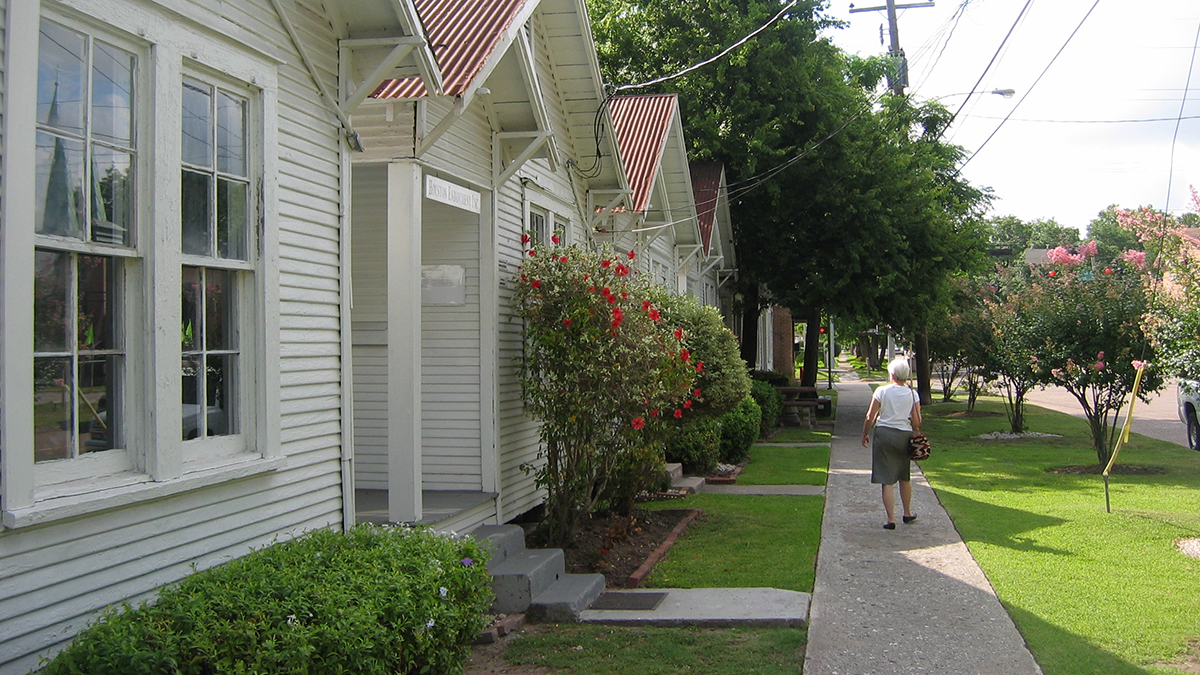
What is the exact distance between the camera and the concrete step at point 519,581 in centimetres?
729

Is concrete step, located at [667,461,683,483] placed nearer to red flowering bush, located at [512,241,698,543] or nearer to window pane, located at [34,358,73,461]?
red flowering bush, located at [512,241,698,543]

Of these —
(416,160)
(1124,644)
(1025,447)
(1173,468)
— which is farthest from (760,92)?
(1124,644)

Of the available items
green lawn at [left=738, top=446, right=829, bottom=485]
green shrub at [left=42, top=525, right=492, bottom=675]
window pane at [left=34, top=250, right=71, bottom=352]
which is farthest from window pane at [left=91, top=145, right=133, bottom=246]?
green lawn at [left=738, top=446, right=829, bottom=485]

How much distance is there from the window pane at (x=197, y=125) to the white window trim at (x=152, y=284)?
126 mm

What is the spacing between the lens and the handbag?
1022cm

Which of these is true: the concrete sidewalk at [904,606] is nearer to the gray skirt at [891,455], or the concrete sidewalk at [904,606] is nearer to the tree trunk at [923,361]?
the gray skirt at [891,455]

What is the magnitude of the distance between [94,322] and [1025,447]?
61.3 feet

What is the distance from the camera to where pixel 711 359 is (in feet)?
43.1

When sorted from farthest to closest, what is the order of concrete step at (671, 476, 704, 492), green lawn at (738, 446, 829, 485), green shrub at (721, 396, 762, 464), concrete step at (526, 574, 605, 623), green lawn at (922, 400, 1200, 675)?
1. green shrub at (721, 396, 762, 464)
2. green lawn at (738, 446, 829, 485)
3. concrete step at (671, 476, 704, 492)
4. concrete step at (526, 574, 605, 623)
5. green lawn at (922, 400, 1200, 675)

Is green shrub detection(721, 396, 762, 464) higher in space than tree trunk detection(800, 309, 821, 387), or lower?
lower

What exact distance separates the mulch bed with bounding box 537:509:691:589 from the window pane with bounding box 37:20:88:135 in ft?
18.9

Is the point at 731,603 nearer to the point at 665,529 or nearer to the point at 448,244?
the point at 665,529

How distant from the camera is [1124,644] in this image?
6355 millimetres

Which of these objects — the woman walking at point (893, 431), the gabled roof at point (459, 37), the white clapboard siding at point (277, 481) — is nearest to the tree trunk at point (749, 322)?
the woman walking at point (893, 431)
